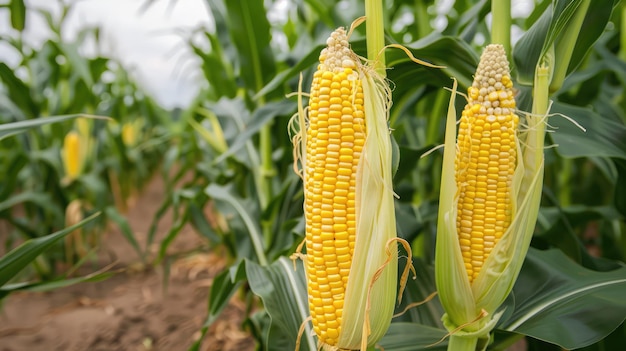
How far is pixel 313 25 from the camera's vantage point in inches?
80.9

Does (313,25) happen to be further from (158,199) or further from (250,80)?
(158,199)

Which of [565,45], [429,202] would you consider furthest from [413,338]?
[429,202]

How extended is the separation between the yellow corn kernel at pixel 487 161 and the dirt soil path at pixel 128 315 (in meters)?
1.63

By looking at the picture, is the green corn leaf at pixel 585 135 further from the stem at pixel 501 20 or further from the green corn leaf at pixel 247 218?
the green corn leaf at pixel 247 218

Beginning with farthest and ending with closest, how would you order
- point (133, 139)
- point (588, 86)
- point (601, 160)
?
point (133, 139), point (588, 86), point (601, 160)

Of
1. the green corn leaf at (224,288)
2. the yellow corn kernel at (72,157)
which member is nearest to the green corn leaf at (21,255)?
the green corn leaf at (224,288)

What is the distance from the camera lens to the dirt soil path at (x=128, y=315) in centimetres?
217

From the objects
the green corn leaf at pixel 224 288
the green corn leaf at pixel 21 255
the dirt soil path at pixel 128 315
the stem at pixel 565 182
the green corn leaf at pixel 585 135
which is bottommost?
the dirt soil path at pixel 128 315

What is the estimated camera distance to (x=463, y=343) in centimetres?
84

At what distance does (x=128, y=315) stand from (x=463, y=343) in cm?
205

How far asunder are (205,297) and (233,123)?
1.19 metres

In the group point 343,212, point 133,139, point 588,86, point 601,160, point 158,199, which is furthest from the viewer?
point 158,199

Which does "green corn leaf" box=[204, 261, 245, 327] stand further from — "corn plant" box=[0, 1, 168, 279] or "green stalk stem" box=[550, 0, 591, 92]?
"corn plant" box=[0, 1, 168, 279]

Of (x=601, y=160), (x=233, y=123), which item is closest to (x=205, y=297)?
(x=233, y=123)
